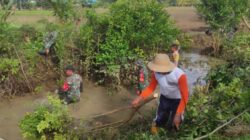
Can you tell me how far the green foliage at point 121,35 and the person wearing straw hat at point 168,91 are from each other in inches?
162

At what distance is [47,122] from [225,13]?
10029mm

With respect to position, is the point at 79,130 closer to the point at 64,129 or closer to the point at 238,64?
the point at 64,129

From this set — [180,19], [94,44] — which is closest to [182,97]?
[94,44]

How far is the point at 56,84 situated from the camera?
1118 centimetres

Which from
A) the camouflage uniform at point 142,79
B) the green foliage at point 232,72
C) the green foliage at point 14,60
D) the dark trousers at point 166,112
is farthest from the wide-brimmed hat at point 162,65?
the green foliage at point 14,60

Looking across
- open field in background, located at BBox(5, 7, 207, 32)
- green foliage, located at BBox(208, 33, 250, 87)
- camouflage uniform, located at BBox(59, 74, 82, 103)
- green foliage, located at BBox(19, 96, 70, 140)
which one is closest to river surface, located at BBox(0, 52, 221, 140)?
camouflage uniform, located at BBox(59, 74, 82, 103)

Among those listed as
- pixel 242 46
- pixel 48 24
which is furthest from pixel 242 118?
pixel 242 46

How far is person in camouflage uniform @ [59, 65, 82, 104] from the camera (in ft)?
30.9

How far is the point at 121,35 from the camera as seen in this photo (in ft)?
35.8

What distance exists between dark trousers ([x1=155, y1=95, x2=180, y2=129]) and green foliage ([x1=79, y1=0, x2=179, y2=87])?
159 inches

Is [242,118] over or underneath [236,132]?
over

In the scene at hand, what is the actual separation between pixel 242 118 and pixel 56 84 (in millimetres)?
6355

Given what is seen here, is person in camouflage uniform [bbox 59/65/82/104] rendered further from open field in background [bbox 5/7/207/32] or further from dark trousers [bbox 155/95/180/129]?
open field in background [bbox 5/7/207/32]

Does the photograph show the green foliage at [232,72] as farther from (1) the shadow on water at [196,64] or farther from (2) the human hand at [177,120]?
(1) the shadow on water at [196,64]
